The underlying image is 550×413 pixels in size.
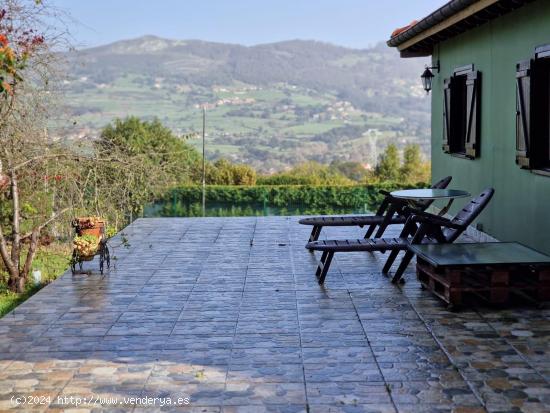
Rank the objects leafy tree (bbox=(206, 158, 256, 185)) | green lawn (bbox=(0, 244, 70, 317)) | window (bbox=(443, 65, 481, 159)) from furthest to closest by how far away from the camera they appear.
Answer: leafy tree (bbox=(206, 158, 256, 185)) < window (bbox=(443, 65, 481, 159)) < green lawn (bbox=(0, 244, 70, 317))

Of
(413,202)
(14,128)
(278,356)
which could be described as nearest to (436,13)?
(413,202)

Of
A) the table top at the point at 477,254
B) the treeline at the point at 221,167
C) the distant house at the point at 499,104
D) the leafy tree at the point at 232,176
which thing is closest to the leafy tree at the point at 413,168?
the treeline at the point at 221,167

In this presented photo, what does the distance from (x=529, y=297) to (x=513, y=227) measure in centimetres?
227

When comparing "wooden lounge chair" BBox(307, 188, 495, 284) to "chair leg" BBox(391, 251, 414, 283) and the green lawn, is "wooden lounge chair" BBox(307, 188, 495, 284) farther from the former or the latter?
the green lawn

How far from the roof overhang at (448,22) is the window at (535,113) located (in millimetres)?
730

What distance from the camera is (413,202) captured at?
32.5 feet

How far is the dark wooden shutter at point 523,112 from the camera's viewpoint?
796 centimetres

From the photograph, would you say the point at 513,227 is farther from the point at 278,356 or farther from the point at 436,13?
the point at 278,356

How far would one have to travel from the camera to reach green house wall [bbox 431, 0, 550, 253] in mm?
7859

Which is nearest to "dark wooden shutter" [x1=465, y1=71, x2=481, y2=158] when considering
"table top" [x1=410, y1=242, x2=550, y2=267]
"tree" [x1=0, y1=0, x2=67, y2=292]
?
"table top" [x1=410, y1=242, x2=550, y2=267]

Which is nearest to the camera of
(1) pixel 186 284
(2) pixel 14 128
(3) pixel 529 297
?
(3) pixel 529 297

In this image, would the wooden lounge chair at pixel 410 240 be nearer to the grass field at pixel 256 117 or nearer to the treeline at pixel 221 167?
the treeline at pixel 221 167

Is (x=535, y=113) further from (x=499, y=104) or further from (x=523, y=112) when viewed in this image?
(x=499, y=104)

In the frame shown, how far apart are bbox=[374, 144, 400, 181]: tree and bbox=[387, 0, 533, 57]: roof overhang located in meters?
15.7
